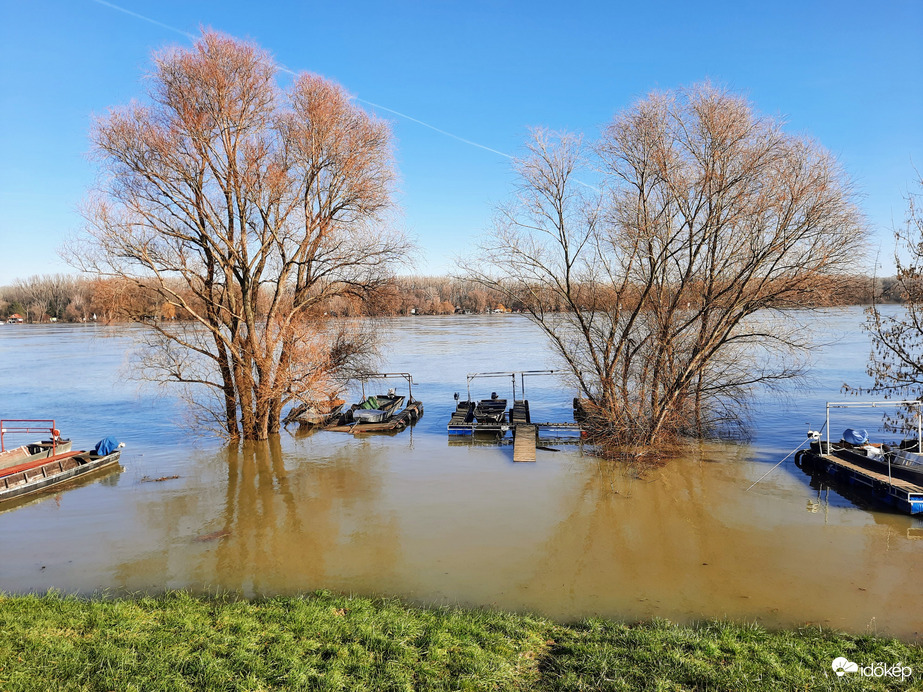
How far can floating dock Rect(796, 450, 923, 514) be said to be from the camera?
12.4 m

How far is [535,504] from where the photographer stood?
13664 mm

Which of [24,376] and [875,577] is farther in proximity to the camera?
[24,376]

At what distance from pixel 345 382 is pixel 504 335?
41.6 m

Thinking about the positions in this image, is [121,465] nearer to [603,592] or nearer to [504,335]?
[603,592]

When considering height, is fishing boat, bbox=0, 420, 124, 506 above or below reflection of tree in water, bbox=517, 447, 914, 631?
above

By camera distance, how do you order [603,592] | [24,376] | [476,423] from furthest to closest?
1. [24,376]
2. [476,423]
3. [603,592]

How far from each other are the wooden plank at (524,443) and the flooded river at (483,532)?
0.52 metres

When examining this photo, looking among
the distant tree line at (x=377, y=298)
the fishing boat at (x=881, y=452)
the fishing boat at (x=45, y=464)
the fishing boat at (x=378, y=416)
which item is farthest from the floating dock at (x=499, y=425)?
the fishing boat at (x=45, y=464)

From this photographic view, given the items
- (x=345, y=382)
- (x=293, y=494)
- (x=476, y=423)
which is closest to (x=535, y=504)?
(x=293, y=494)

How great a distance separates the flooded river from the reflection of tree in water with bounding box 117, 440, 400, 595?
2.3 inches

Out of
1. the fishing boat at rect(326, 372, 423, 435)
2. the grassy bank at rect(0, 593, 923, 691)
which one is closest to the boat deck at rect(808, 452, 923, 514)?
the grassy bank at rect(0, 593, 923, 691)

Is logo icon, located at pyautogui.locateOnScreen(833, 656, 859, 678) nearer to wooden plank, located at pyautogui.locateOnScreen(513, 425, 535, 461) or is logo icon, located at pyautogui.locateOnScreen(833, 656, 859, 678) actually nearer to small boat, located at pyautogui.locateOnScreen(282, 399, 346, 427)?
wooden plank, located at pyautogui.locateOnScreen(513, 425, 535, 461)

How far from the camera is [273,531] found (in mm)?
12250

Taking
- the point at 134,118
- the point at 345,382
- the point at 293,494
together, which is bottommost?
the point at 293,494
